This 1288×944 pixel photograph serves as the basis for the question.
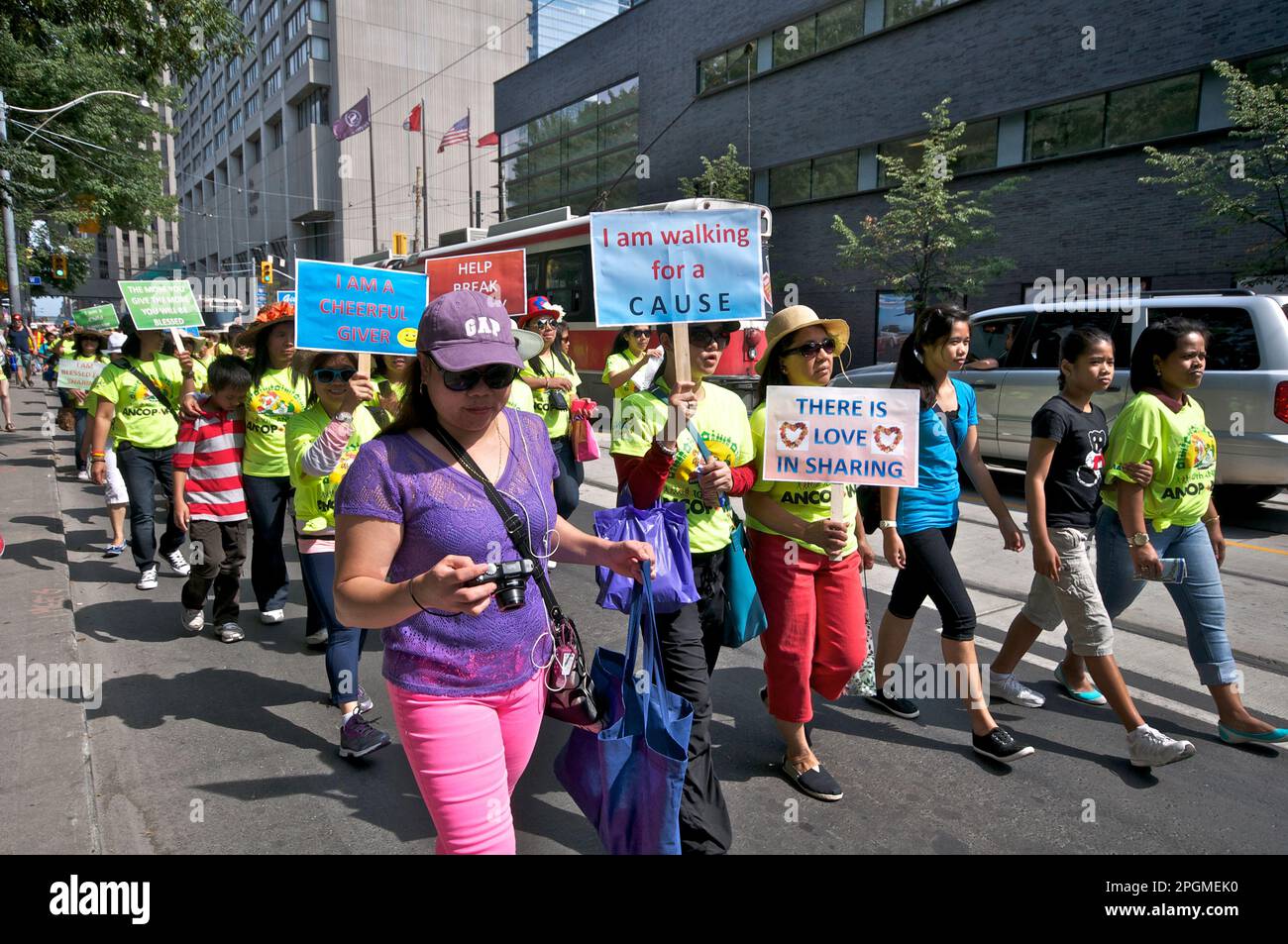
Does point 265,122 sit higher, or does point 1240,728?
point 265,122

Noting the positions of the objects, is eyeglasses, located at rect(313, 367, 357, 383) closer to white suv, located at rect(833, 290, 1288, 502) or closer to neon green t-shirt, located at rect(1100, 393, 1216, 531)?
neon green t-shirt, located at rect(1100, 393, 1216, 531)

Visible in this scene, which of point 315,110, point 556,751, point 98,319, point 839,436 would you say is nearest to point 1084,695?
point 839,436

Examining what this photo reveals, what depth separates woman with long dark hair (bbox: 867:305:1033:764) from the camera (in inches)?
144

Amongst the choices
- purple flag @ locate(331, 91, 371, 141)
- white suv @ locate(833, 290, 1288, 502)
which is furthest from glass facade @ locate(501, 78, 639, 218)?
white suv @ locate(833, 290, 1288, 502)

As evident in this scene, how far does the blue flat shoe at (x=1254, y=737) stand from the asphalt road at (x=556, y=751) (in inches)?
2.2

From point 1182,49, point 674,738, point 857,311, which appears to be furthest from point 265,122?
point 674,738

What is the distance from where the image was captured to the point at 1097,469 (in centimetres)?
386

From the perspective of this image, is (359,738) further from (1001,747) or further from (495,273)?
(495,273)

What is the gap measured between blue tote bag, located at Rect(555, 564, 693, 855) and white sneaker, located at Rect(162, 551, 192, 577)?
5522mm

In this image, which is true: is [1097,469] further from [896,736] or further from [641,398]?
[641,398]

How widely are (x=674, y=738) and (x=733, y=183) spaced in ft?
78.9

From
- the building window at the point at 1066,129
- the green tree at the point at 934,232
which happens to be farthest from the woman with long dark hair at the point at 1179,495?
the building window at the point at 1066,129

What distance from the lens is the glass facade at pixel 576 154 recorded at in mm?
30500

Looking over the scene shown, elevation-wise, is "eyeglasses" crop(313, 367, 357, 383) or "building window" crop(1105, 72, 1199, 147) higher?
"building window" crop(1105, 72, 1199, 147)
